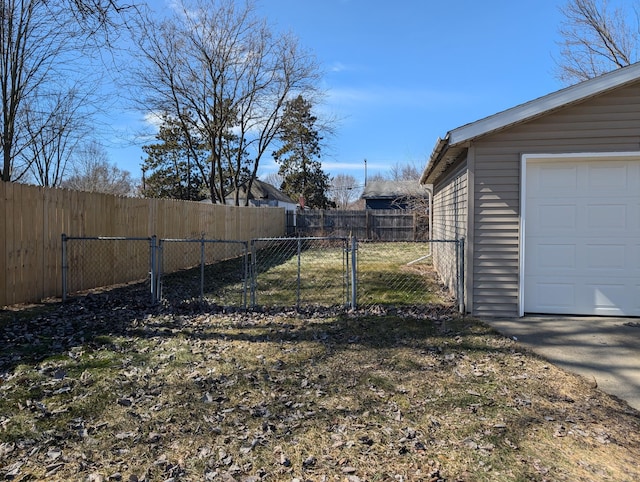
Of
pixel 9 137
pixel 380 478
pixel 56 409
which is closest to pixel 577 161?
pixel 380 478

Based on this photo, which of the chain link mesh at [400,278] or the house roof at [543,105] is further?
the chain link mesh at [400,278]

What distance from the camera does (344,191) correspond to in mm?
55344

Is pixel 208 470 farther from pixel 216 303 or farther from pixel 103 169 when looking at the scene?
pixel 103 169

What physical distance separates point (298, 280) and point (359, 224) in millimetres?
17473

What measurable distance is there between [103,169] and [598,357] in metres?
30.2

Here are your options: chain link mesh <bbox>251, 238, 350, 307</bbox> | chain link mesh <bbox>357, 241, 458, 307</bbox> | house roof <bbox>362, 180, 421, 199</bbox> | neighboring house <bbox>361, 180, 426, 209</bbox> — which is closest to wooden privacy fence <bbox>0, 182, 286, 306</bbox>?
chain link mesh <bbox>251, 238, 350, 307</bbox>

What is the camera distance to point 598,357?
450 centimetres

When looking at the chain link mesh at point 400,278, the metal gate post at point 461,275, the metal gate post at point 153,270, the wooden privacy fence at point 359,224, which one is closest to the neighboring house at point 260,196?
the wooden privacy fence at point 359,224

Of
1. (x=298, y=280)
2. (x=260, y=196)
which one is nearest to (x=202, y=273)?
(x=298, y=280)

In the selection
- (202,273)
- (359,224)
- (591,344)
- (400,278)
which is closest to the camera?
(591,344)

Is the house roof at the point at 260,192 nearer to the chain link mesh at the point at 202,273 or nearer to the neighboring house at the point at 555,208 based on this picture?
the chain link mesh at the point at 202,273

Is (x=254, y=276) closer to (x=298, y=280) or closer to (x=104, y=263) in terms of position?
(x=298, y=280)

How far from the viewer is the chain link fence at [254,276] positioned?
6.93 m

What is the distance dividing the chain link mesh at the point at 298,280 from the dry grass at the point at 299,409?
63.7 inches
